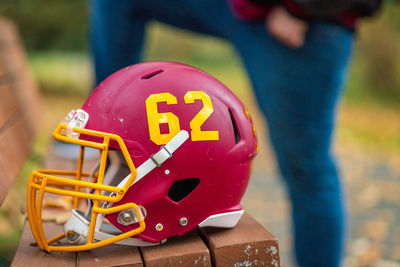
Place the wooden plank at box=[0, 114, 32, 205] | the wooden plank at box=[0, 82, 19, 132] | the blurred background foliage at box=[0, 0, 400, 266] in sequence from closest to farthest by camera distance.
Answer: the wooden plank at box=[0, 114, 32, 205] < the wooden plank at box=[0, 82, 19, 132] < the blurred background foliage at box=[0, 0, 400, 266]

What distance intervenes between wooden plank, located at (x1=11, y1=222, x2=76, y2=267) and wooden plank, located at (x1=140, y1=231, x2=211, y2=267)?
19 cm

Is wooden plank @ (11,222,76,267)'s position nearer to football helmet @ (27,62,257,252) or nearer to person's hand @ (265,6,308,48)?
football helmet @ (27,62,257,252)

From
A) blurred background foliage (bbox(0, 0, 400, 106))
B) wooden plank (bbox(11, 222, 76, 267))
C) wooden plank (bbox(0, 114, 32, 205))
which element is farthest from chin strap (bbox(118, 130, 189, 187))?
blurred background foliage (bbox(0, 0, 400, 106))

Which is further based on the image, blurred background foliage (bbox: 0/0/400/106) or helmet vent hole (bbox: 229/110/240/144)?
blurred background foliage (bbox: 0/0/400/106)

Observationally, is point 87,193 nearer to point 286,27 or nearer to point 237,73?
point 286,27

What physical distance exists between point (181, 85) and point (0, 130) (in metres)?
0.84

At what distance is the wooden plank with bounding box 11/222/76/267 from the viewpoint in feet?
3.92

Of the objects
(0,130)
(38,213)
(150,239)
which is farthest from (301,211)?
(0,130)

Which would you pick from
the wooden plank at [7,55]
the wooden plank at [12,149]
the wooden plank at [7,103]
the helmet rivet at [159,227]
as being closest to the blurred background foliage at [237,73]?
the wooden plank at [7,55]

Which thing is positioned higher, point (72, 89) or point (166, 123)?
point (166, 123)

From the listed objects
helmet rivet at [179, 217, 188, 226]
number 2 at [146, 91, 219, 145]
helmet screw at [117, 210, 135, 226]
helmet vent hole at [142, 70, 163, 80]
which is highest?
helmet vent hole at [142, 70, 163, 80]

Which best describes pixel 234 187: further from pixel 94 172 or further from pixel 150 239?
pixel 94 172

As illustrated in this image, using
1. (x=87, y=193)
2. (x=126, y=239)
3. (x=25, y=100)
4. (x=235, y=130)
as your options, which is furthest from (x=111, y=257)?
(x=25, y=100)

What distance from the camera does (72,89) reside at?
26.2 ft
